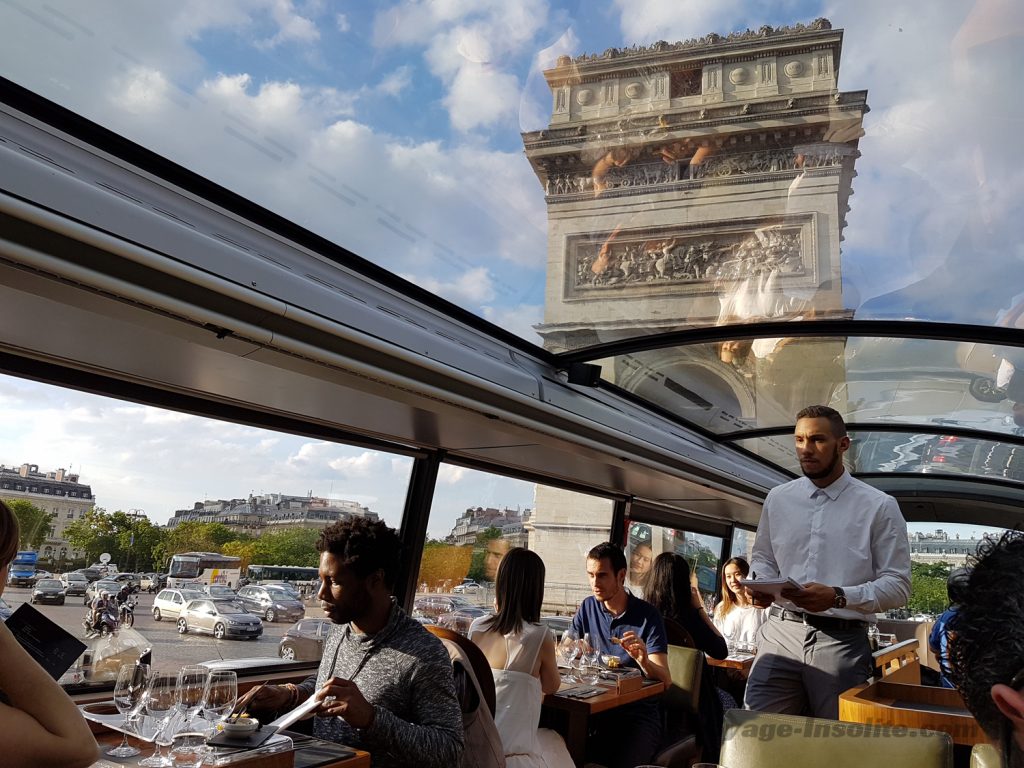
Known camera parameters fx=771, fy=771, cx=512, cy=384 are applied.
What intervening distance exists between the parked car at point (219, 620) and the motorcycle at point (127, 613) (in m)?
0.25

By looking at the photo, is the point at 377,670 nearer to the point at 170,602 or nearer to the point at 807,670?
the point at 807,670

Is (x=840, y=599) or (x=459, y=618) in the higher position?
(x=840, y=599)

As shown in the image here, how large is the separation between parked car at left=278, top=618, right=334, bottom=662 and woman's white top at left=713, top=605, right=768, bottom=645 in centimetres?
365

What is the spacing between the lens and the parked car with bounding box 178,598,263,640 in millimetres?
4086

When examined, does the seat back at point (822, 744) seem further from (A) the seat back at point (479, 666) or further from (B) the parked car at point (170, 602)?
(B) the parked car at point (170, 602)

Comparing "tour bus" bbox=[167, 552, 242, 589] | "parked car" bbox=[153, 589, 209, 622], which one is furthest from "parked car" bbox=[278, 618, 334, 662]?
"parked car" bbox=[153, 589, 209, 622]

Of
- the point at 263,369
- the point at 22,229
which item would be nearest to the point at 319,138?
the point at 263,369

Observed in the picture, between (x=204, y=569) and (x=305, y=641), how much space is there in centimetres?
80

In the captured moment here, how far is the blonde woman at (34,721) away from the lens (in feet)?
4.38

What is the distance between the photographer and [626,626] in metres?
4.47

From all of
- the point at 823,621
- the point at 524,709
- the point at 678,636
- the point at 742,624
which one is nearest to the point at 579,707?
the point at 524,709

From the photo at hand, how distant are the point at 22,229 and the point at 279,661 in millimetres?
3168

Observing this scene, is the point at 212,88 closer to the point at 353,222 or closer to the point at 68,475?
the point at 353,222

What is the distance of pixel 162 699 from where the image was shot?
2.08 meters
